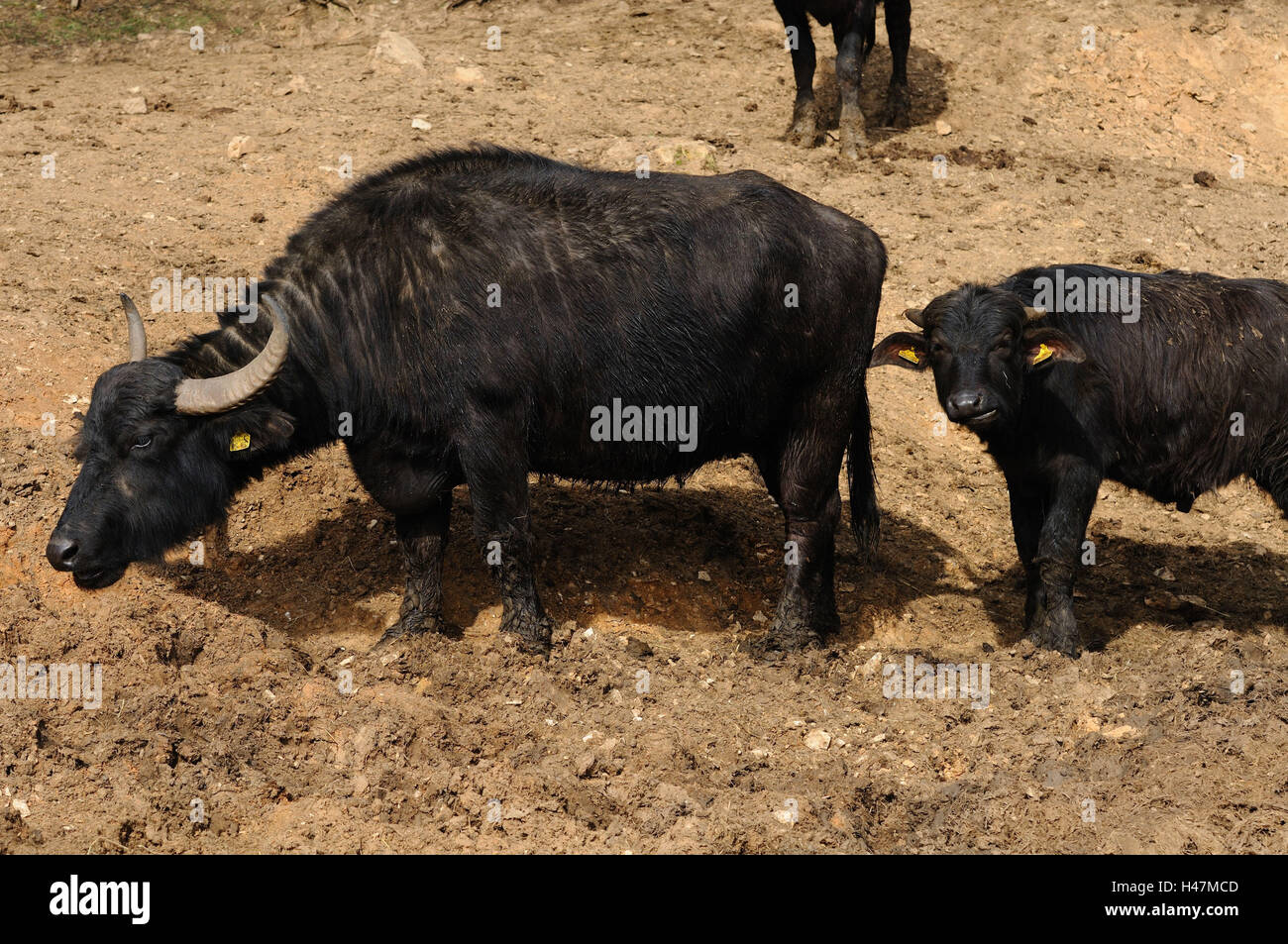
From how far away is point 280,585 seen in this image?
25.4ft

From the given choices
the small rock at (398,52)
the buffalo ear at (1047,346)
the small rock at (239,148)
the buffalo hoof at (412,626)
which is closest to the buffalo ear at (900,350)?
the buffalo ear at (1047,346)

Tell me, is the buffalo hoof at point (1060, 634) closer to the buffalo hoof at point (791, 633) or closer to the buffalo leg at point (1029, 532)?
the buffalo leg at point (1029, 532)

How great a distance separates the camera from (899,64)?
45.3 ft

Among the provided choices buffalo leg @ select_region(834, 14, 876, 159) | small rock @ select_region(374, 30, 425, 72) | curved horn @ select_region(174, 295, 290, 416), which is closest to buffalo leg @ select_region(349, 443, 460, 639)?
curved horn @ select_region(174, 295, 290, 416)

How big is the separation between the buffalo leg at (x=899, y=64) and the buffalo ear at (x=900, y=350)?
7.17m

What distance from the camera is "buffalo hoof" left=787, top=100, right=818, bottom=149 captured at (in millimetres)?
13055

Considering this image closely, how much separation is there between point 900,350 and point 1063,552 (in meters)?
1.46

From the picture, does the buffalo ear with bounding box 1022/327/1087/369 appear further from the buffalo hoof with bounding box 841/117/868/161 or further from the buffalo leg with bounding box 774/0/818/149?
the buffalo leg with bounding box 774/0/818/149

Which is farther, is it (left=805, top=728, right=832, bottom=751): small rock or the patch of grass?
the patch of grass

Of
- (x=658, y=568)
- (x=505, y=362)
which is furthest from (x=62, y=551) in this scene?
(x=658, y=568)

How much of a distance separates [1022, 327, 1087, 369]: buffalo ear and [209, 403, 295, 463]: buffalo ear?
12.6 feet

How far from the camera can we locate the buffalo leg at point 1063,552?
7230 millimetres

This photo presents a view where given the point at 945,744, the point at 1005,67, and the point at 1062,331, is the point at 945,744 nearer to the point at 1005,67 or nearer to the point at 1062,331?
the point at 1062,331

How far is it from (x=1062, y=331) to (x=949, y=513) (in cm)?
248
